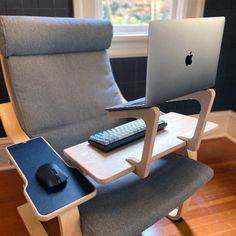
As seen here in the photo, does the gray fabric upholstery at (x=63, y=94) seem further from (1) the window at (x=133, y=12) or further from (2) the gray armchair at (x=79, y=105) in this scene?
(1) the window at (x=133, y=12)

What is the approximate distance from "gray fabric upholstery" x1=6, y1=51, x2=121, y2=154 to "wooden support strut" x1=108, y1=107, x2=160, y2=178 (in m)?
0.49

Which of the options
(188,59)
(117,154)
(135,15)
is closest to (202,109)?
(188,59)

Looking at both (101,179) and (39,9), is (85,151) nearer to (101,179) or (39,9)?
(101,179)

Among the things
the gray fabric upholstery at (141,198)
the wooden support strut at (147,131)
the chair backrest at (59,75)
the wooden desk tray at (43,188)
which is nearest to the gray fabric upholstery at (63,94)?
the chair backrest at (59,75)

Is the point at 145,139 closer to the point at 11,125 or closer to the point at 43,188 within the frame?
the point at 43,188

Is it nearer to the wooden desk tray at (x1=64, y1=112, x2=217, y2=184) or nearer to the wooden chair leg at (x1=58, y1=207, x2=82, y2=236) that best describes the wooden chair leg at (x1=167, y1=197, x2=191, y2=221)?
the wooden desk tray at (x1=64, y1=112, x2=217, y2=184)

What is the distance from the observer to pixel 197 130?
1.06 metres

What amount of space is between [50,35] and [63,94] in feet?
0.98

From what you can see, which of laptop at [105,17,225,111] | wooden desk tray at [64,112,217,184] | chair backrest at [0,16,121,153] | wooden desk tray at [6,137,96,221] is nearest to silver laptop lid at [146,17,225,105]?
laptop at [105,17,225,111]

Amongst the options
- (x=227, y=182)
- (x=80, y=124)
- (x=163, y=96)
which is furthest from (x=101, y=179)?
(x=227, y=182)

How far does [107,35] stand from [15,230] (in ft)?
3.90

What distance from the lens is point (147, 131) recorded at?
2.75 feet

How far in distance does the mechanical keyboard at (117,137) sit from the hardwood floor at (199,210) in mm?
622

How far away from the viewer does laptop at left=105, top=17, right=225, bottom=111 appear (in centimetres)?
75
